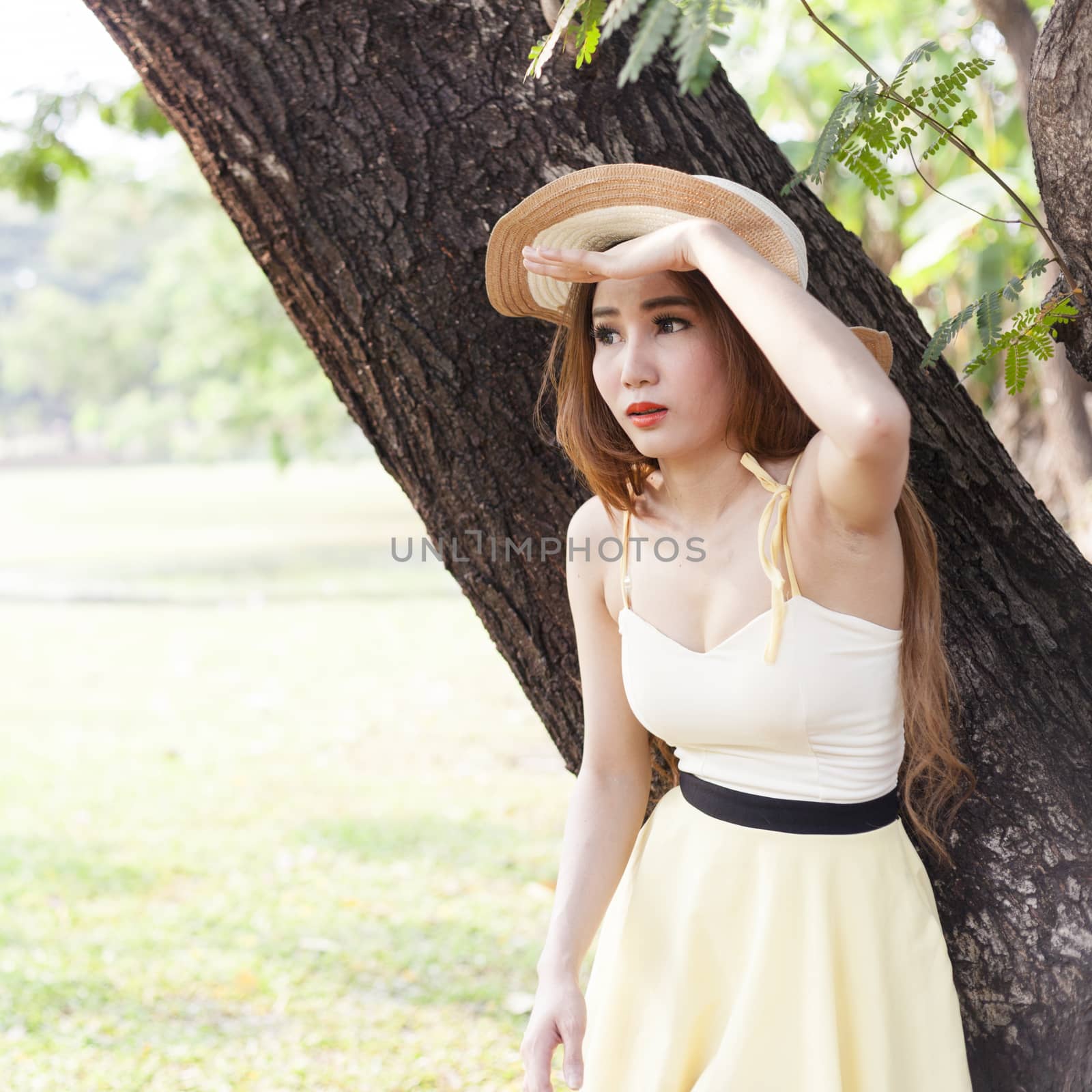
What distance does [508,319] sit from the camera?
7.39 ft

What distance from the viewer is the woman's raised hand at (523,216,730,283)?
5.39ft

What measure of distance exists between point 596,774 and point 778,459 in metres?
0.62

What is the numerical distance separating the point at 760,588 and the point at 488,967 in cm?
318

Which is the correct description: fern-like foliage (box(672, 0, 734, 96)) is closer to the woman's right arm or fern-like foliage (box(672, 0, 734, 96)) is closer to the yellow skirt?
the woman's right arm

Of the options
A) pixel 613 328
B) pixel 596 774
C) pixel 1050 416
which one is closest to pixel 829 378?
pixel 613 328

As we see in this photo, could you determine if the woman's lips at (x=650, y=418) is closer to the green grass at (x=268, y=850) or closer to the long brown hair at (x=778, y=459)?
the long brown hair at (x=778, y=459)

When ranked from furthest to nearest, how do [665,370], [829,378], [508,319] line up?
1. [508,319]
2. [665,370]
3. [829,378]

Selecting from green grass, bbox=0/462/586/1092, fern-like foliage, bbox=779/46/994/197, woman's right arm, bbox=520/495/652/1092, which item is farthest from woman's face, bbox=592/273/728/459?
green grass, bbox=0/462/586/1092

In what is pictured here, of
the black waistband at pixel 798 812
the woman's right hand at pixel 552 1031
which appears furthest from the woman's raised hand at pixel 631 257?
the woman's right hand at pixel 552 1031

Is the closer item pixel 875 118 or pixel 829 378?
pixel 829 378

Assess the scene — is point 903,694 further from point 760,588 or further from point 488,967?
point 488,967

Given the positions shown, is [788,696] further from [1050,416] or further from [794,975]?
[1050,416]

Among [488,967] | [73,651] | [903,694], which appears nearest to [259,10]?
[903,694]

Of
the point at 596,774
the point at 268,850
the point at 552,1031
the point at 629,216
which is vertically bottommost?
the point at 268,850
